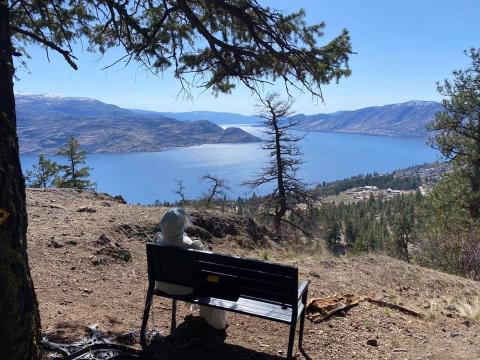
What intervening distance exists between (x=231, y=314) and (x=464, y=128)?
1640 centimetres

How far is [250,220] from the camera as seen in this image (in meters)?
13.1

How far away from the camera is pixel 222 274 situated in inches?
160

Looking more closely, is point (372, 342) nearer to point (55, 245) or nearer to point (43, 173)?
point (55, 245)

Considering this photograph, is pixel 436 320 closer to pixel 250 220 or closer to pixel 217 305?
pixel 217 305

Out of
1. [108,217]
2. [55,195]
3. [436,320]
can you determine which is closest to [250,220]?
[108,217]

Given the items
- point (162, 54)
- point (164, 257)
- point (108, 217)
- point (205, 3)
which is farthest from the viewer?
point (108, 217)

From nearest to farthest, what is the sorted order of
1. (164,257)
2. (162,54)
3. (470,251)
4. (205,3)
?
(164,257), (205,3), (162,54), (470,251)

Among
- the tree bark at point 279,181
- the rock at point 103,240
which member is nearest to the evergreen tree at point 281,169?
the tree bark at point 279,181

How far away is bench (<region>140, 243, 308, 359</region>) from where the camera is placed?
153 inches

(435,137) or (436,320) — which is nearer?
(436,320)

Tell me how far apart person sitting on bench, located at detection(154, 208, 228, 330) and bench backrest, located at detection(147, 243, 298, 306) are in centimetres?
10

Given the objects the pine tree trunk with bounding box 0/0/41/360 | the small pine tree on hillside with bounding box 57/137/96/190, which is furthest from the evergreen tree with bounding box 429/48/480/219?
the small pine tree on hillside with bounding box 57/137/96/190

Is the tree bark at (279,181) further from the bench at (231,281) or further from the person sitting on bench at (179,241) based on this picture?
the bench at (231,281)

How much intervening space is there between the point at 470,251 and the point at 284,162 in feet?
32.2
